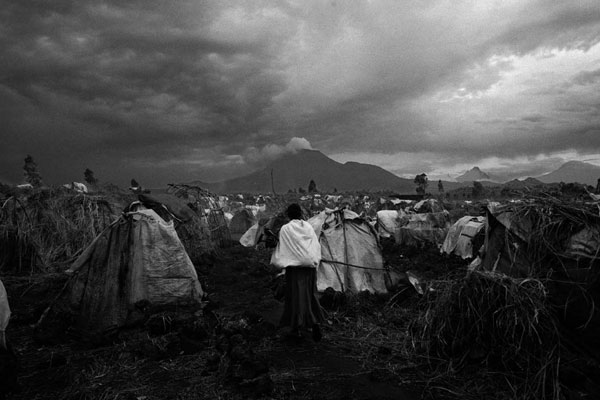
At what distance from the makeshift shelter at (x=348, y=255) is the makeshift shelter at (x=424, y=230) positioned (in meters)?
5.76

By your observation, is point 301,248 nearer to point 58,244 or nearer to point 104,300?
point 104,300

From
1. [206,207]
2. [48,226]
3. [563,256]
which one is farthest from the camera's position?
[206,207]

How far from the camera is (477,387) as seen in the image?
3.49 m

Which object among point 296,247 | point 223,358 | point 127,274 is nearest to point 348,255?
point 296,247

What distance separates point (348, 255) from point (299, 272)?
116 inches

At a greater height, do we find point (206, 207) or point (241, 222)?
→ point (206, 207)

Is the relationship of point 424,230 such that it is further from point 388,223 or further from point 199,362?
point 199,362

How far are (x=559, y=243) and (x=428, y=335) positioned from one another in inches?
62.9

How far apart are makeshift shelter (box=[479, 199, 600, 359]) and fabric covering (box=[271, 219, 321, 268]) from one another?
2.23 m

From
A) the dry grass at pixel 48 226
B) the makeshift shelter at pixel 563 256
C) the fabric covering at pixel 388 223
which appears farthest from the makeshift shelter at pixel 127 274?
the fabric covering at pixel 388 223

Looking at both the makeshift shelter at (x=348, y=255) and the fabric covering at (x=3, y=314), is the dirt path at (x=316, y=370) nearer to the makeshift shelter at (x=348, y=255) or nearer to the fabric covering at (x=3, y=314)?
the makeshift shelter at (x=348, y=255)

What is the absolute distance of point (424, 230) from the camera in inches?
520

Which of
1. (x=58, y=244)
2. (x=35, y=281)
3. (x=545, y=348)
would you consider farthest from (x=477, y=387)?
(x=58, y=244)

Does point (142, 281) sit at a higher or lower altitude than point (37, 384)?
higher
